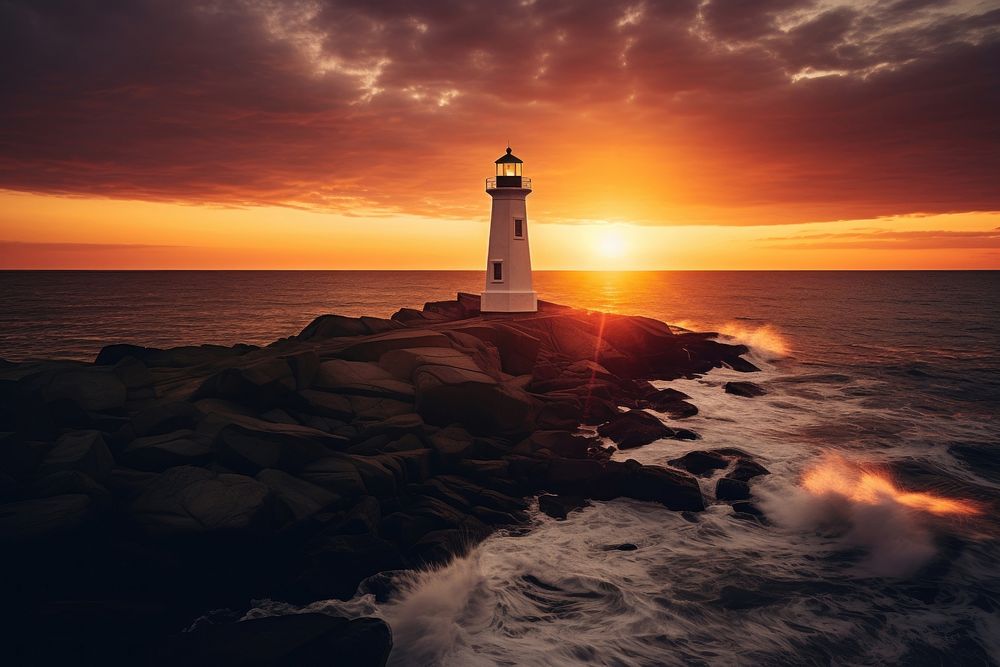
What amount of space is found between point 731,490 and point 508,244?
17.8m

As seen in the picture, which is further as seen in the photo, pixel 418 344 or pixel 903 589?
pixel 418 344

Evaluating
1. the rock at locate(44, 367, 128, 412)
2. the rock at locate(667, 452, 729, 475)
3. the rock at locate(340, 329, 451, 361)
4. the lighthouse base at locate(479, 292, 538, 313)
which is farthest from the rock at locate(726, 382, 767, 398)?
the rock at locate(44, 367, 128, 412)

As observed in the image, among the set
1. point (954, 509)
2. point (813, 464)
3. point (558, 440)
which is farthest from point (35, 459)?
point (954, 509)

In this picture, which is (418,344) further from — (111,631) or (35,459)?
(111,631)

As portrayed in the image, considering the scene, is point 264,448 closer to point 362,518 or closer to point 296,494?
point 296,494

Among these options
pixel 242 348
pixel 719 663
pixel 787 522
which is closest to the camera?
pixel 719 663

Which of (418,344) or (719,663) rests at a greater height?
(418,344)

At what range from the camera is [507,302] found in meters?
28.9

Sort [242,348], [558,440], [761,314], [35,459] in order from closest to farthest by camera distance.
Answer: [35,459] → [558,440] → [242,348] → [761,314]

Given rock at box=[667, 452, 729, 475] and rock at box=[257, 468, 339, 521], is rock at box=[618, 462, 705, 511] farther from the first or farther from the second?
rock at box=[257, 468, 339, 521]

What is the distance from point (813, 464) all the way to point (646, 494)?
18.1ft

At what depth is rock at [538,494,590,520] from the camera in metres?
12.4

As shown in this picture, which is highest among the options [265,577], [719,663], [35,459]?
[35,459]

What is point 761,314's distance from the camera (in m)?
67.4
